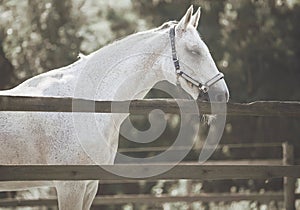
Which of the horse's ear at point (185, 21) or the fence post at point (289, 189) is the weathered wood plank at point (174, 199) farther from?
the horse's ear at point (185, 21)

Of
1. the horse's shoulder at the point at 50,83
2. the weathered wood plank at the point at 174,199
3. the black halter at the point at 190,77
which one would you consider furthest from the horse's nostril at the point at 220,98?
the weathered wood plank at the point at 174,199

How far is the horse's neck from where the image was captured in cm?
456

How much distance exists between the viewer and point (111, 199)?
775cm

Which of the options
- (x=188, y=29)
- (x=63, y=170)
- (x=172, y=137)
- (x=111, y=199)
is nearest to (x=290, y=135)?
(x=172, y=137)

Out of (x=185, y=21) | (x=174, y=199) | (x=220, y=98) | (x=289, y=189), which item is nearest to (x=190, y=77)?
(x=220, y=98)

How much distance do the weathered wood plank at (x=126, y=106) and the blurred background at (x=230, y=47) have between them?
18.0 feet

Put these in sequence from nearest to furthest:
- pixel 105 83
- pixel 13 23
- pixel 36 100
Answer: pixel 36 100 < pixel 105 83 < pixel 13 23

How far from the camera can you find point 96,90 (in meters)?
4.56

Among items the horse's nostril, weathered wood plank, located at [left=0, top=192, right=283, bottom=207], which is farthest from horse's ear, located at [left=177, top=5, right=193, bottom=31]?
weathered wood plank, located at [left=0, top=192, right=283, bottom=207]

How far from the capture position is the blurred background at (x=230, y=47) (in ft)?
31.6

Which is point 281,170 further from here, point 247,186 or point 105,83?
point 247,186

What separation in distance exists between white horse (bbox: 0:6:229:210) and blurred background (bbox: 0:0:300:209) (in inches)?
193

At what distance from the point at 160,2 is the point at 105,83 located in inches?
237

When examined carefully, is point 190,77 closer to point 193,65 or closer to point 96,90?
point 193,65
